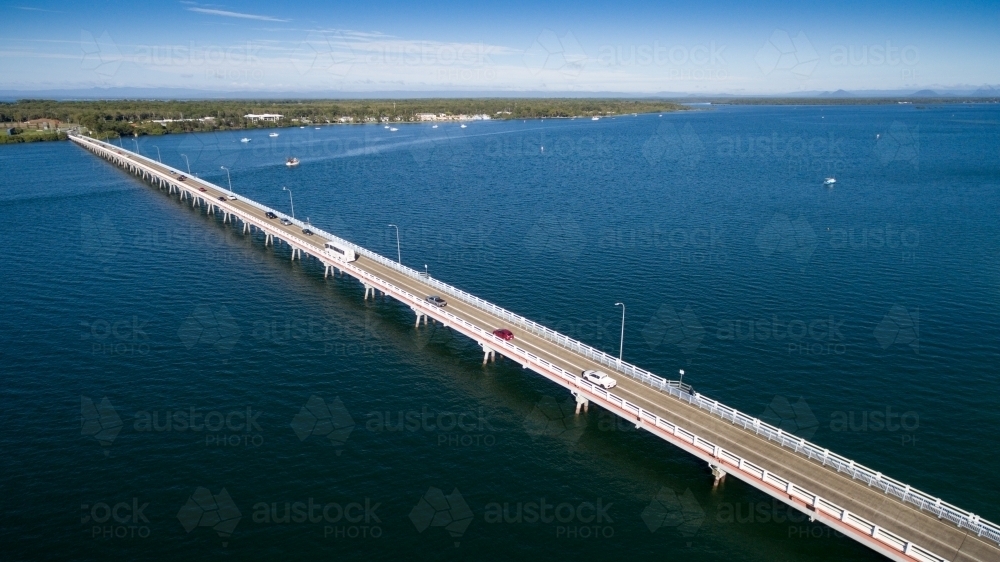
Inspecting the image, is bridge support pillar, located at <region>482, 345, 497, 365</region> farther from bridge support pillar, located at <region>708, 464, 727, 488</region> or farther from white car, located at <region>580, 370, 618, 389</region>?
bridge support pillar, located at <region>708, 464, 727, 488</region>

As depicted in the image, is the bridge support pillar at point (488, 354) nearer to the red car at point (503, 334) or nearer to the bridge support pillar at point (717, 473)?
the red car at point (503, 334)

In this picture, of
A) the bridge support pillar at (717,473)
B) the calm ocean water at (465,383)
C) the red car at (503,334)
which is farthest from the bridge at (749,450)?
the calm ocean water at (465,383)

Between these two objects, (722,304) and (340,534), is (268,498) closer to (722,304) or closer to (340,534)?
(340,534)

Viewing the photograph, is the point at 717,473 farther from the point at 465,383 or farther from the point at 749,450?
the point at 465,383

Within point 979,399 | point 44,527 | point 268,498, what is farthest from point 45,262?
point 979,399

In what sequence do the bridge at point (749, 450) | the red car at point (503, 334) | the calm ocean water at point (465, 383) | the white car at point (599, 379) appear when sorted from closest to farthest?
1. the bridge at point (749, 450)
2. the calm ocean water at point (465, 383)
3. the white car at point (599, 379)
4. the red car at point (503, 334)

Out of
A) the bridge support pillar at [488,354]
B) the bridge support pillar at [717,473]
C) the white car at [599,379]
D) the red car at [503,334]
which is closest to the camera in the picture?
the bridge support pillar at [717,473]
